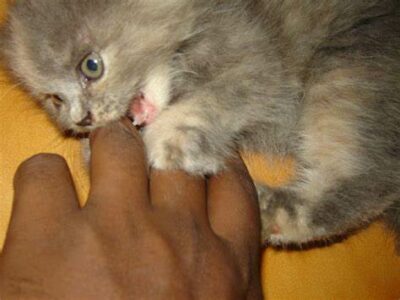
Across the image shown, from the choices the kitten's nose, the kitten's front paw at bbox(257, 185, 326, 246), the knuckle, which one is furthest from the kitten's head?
the kitten's front paw at bbox(257, 185, 326, 246)

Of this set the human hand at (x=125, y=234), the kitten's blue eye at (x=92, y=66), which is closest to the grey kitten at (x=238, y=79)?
the kitten's blue eye at (x=92, y=66)

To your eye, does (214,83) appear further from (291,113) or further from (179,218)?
(179,218)

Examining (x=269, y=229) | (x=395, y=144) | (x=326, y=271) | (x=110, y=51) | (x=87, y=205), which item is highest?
(x=110, y=51)

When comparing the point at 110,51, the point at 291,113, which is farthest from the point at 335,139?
the point at 110,51

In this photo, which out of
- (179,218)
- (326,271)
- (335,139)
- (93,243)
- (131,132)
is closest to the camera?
(93,243)

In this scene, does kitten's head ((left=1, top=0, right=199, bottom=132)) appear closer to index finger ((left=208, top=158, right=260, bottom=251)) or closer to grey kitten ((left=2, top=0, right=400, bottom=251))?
grey kitten ((left=2, top=0, right=400, bottom=251))

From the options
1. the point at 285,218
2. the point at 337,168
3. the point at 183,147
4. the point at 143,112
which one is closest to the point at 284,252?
A: the point at 285,218

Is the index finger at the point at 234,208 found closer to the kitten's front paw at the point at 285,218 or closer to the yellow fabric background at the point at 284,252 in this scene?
the kitten's front paw at the point at 285,218
